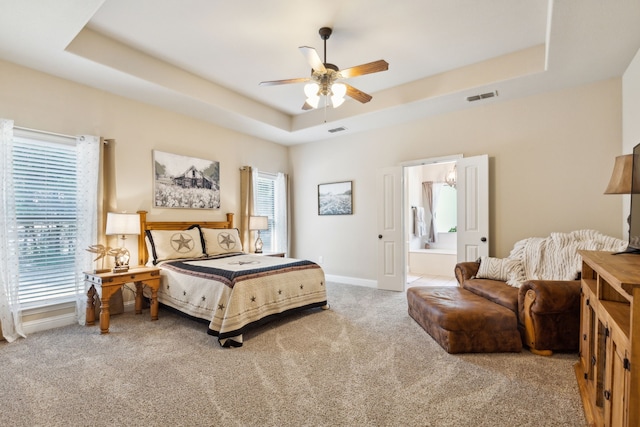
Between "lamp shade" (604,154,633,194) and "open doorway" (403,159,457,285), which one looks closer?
"lamp shade" (604,154,633,194)

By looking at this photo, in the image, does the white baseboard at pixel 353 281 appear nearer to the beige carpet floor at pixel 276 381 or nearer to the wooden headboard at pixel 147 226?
the beige carpet floor at pixel 276 381

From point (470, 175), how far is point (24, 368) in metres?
5.06

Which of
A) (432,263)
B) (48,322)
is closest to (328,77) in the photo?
(48,322)

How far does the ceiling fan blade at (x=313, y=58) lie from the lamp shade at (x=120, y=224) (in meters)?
2.69

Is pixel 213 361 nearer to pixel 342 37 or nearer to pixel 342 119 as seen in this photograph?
pixel 342 37

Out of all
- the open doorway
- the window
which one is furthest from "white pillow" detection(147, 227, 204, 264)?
the open doorway

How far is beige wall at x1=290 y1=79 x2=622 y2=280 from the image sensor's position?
11.7 feet

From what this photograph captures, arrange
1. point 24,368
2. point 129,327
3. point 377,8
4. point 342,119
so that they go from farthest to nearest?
1. point 342,119
2. point 129,327
3. point 377,8
4. point 24,368

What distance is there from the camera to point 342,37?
10.5 ft

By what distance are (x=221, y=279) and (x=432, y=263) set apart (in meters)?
5.00

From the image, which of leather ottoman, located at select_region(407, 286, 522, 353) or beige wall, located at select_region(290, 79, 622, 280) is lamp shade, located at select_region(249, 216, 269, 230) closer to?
beige wall, located at select_region(290, 79, 622, 280)

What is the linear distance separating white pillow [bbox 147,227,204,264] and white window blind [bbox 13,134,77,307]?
32.2 inches

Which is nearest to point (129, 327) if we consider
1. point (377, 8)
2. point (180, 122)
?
point (180, 122)

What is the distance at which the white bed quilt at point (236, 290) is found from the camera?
9.50 ft
